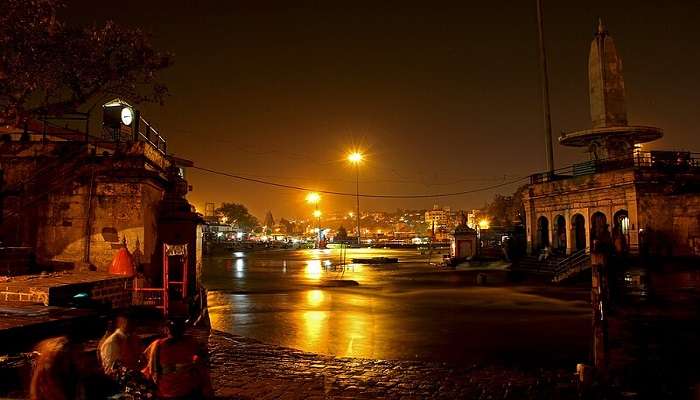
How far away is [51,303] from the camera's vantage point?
418 inches

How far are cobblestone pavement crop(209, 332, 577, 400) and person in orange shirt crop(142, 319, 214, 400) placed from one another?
2.07 m

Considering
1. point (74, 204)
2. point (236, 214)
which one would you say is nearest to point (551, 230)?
point (74, 204)

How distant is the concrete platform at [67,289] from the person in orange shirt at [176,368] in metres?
6.40

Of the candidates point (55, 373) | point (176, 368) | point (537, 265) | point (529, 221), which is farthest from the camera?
point (529, 221)

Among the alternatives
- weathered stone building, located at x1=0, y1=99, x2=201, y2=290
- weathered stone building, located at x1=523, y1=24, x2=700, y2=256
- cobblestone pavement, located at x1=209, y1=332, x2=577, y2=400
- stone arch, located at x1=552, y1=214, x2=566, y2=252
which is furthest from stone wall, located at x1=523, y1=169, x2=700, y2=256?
weathered stone building, located at x1=0, y1=99, x2=201, y2=290

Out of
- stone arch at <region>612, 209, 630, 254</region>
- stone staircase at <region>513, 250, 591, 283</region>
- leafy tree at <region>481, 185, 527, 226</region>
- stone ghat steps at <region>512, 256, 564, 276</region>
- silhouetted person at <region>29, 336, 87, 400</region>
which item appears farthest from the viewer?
leafy tree at <region>481, 185, 527, 226</region>

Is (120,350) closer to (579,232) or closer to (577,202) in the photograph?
(577,202)

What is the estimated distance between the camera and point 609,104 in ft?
111

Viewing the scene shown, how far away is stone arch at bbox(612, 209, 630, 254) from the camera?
25016 mm

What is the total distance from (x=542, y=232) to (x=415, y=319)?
86.2 feet

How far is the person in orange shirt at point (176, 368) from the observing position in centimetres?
554

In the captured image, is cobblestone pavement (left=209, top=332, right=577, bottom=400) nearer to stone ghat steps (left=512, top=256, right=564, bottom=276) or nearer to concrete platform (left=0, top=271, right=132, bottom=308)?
concrete platform (left=0, top=271, right=132, bottom=308)

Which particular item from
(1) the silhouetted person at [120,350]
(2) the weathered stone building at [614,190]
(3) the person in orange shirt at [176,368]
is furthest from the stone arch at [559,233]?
(3) the person in orange shirt at [176,368]

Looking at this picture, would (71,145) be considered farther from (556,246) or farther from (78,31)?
(556,246)
